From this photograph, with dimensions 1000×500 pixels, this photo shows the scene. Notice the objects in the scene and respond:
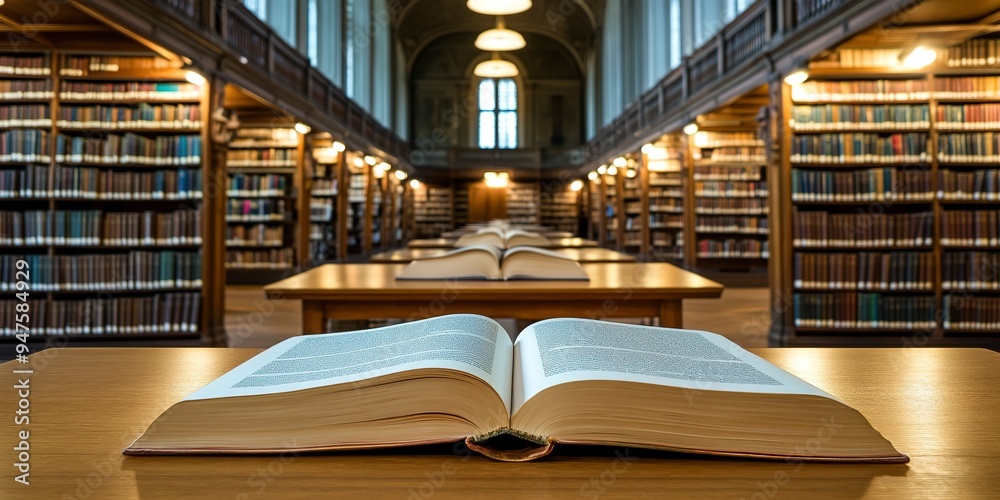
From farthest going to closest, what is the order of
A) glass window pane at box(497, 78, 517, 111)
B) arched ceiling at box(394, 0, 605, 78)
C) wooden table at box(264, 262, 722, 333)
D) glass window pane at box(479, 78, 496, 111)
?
1. glass window pane at box(497, 78, 517, 111)
2. glass window pane at box(479, 78, 496, 111)
3. arched ceiling at box(394, 0, 605, 78)
4. wooden table at box(264, 262, 722, 333)

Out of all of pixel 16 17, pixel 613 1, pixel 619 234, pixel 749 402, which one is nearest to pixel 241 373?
pixel 749 402

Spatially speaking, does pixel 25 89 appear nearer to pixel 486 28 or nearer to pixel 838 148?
pixel 838 148

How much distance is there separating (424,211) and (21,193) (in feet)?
55.9

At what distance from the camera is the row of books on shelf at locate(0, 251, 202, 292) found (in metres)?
5.40

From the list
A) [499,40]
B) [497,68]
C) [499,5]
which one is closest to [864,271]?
[499,5]

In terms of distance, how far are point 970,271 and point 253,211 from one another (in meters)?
8.57

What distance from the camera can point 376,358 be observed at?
844 mm

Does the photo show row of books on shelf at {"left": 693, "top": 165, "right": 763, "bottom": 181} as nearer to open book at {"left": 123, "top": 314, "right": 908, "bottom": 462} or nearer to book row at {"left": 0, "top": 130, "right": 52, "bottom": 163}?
book row at {"left": 0, "top": 130, "right": 52, "bottom": 163}

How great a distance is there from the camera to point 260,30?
7625 millimetres

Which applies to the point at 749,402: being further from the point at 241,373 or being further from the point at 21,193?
the point at 21,193

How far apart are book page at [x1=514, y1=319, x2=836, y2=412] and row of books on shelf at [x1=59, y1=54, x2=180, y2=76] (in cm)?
560

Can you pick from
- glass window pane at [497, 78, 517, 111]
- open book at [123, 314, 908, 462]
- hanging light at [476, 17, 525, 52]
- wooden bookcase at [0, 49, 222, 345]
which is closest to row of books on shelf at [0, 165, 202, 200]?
wooden bookcase at [0, 49, 222, 345]

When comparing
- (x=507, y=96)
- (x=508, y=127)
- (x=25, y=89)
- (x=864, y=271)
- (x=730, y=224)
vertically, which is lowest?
(x=864, y=271)

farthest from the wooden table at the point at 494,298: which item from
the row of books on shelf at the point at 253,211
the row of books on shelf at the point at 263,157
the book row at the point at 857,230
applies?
the row of books on shelf at the point at 263,157
